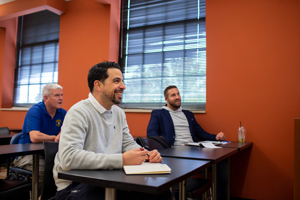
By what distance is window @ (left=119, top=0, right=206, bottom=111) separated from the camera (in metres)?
3.72

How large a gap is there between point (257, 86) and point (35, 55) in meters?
4.62

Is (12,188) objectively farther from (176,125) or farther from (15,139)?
(176,125)

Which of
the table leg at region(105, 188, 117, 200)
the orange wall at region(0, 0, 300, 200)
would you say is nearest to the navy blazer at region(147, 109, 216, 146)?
the orange wall at region(0, 0, 300, 200)

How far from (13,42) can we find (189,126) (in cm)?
473

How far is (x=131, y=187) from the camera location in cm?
101

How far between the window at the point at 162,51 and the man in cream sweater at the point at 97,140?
209 cm

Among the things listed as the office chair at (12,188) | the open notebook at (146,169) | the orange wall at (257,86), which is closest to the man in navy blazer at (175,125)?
the orange wall at (257,86)

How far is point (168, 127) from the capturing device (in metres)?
3.21

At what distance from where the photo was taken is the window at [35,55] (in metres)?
5.30

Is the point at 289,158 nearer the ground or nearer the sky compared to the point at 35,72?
nearer the ground

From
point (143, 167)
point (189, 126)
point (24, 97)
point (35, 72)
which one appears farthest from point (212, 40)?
point (24, 97)

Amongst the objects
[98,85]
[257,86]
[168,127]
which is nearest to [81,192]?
[98,85]

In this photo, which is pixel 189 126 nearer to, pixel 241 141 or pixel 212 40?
pixel 241 141

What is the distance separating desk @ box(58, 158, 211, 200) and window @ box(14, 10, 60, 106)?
4.45 meters
